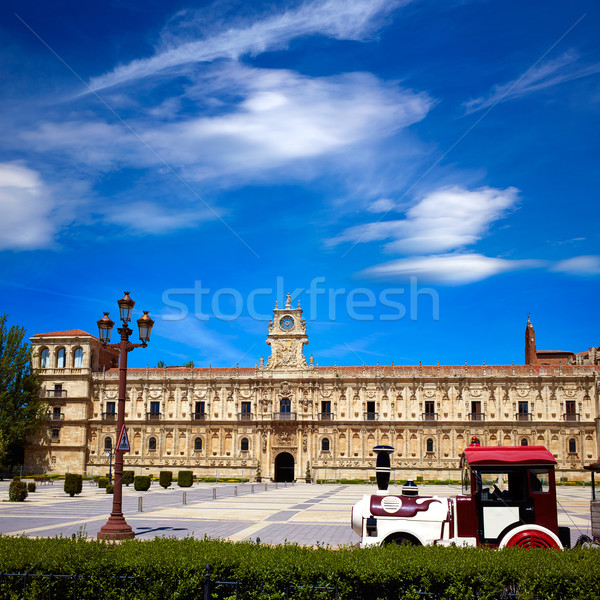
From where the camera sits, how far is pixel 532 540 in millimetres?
12117

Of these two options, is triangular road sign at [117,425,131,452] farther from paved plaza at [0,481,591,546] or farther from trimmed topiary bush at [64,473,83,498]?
trimmed topiary bush at [64,473,83,498]

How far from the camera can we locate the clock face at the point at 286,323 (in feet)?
199

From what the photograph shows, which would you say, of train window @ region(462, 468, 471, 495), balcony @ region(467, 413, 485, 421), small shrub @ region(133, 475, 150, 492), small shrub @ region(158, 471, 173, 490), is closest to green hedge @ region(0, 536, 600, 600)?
train window @ region(462, 468, 471, 495)

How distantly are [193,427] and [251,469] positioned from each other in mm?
7067

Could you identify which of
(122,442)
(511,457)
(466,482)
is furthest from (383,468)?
(122,442)

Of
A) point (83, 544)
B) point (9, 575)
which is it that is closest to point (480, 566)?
point (83, 544)

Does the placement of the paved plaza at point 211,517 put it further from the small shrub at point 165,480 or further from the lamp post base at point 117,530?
the small shrub at point 165,480

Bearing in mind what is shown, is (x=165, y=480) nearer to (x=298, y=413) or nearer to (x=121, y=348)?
(x=298, y=413)

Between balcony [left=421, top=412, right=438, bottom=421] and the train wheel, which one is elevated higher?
balcony [left=421, top=412, right=438, bottom=421]

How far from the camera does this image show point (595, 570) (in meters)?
8.27

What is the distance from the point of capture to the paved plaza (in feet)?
62.7

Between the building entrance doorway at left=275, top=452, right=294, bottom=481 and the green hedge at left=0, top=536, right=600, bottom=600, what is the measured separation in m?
50.8

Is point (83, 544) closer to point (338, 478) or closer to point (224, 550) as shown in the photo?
point (224, 550)

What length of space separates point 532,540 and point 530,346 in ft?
188
